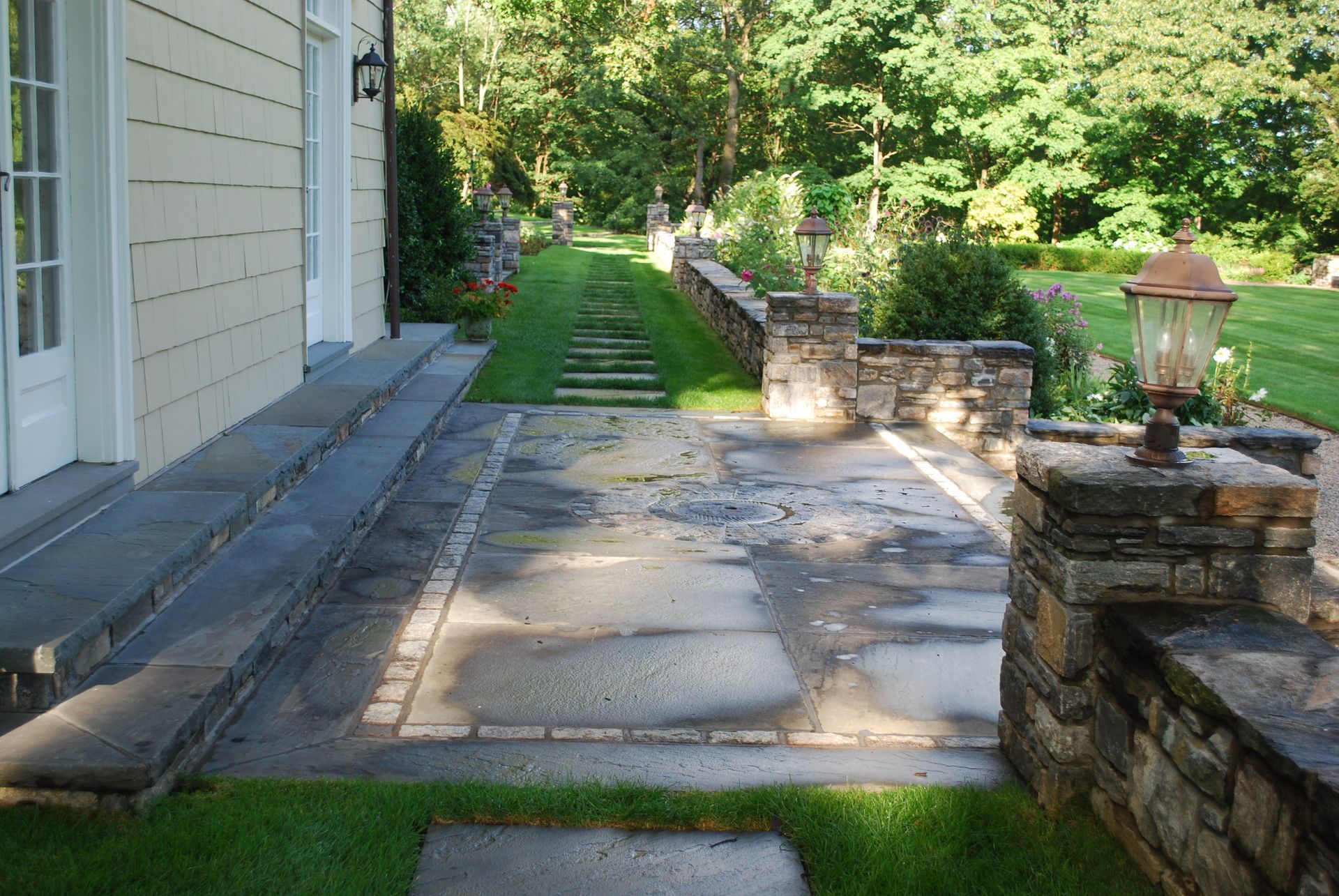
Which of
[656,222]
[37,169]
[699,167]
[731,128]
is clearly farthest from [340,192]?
[699,167]

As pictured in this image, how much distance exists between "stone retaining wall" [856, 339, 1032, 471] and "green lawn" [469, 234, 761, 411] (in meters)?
1.09

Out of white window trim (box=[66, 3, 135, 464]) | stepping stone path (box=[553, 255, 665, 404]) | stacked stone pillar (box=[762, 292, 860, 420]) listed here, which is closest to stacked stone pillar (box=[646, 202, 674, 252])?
stepping stone path (box=[553, 255, 665, 404])

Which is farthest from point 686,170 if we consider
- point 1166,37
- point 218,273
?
point 218,273

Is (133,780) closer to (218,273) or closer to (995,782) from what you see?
(995,782)

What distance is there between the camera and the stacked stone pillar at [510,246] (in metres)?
20.9

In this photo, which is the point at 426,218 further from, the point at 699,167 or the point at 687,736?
the point at 699,167

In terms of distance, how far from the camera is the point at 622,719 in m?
3.96

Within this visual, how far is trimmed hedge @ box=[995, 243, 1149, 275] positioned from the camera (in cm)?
3141

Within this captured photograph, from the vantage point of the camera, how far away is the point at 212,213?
619cm

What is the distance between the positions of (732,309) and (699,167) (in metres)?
28.5

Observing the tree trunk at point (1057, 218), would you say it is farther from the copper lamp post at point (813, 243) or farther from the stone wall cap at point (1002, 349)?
the stone wall cap at point (1002, 349)

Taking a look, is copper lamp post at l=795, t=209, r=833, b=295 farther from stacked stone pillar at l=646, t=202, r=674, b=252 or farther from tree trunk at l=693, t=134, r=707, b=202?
tree trunk at l=693, t=134, r=707, b=202

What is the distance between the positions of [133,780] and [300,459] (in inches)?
123

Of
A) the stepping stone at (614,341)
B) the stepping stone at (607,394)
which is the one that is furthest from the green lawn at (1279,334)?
the stepping stone at (614,341)
